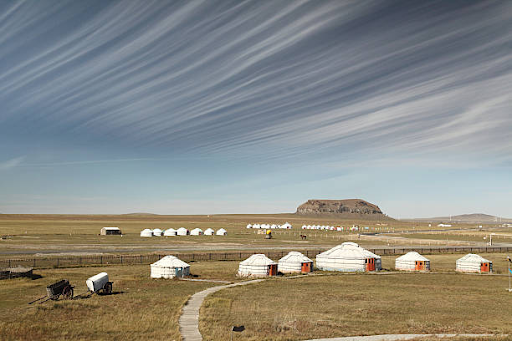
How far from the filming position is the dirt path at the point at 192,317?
80.7ft

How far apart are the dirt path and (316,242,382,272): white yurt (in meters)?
24.1

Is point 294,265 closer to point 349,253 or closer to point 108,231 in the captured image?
point 349,253

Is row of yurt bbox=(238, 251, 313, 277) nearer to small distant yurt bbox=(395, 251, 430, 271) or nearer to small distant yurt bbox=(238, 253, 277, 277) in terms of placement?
small distant yurt bbox=(238, 253, 277, 277)

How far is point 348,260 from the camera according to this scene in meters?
61.0

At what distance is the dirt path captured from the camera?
80.7 ft

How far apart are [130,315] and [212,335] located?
9007 mm

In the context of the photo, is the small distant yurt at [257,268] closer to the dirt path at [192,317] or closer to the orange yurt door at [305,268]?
the orange yurt door at [305,268]

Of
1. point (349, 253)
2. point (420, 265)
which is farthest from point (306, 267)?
point (420, 265)

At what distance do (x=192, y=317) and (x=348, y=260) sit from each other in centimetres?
3625

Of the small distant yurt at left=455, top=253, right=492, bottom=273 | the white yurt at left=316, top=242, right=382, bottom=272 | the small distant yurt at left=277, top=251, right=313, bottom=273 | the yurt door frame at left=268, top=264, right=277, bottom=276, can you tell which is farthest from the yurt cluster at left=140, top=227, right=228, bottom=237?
the small distant yurt at left=455, top=253, right=492, bottom=273

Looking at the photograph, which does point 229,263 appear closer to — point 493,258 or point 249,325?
point 249,325

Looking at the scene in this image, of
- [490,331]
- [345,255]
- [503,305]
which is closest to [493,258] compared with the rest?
[345,255]

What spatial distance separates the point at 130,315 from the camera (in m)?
30.4

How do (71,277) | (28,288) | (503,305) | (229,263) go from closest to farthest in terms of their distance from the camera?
(503,305)
(28,288)
(71,277)
(229,263)
